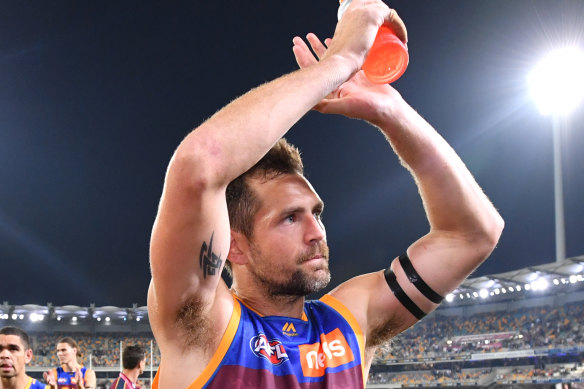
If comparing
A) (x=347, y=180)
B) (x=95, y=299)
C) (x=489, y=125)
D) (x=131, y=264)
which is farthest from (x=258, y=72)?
(x=95, y=299)

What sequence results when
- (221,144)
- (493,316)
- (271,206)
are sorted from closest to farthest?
(221,144)
(271,206)
(493,316)

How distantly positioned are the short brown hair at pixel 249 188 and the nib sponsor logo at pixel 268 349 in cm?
46

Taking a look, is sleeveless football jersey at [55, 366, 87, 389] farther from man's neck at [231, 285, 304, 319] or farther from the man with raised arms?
man's neck at [231, 285, 304, 319]

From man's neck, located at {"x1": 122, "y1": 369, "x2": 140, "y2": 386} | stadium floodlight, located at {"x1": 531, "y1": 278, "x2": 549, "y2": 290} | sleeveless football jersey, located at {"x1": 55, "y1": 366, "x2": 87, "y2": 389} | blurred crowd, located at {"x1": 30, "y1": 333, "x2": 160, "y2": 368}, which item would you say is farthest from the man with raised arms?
blurred crowd, located at {"x1": 30, "y1": 333, "x2": 160, "y2": 368}

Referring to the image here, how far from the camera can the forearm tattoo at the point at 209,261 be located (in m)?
1.92

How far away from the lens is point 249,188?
253 centimetres

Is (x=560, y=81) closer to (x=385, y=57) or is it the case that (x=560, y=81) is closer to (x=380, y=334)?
(x=380, y=334)

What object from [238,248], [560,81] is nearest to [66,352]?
[238,248]

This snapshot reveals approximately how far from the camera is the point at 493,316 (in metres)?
41.3

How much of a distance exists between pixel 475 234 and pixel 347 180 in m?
48.4

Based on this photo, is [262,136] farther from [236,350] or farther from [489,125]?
[489,125]

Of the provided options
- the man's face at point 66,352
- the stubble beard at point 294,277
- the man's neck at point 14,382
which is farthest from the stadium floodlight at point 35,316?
the stubble beard at point 294,277

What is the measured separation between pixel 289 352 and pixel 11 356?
736 centimetres

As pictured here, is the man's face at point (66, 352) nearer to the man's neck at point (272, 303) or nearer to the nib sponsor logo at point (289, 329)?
the man's neck at point (272, 303)
